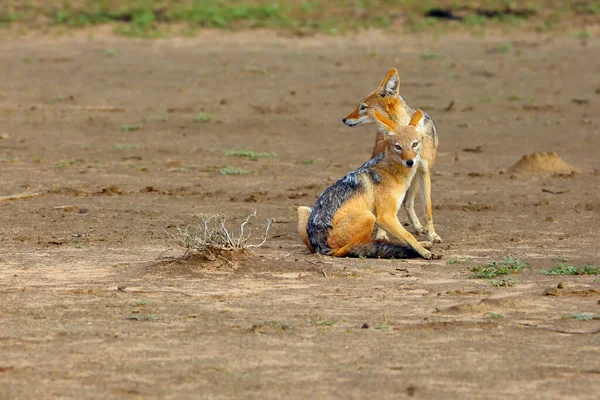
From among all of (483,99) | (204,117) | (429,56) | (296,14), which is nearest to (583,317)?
(204,117)

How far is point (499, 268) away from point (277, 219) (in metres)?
3.17

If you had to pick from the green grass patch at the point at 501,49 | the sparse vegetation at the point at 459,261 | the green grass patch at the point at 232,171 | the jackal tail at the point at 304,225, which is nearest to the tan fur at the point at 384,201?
the sparse vegetation at the point at 459,261

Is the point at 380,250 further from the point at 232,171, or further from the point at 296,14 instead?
the point at 296,14

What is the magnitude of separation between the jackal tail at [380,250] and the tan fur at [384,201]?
0.05m

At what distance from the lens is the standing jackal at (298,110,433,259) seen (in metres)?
9.07

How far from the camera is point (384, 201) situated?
933 centimetres

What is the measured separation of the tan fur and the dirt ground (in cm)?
24

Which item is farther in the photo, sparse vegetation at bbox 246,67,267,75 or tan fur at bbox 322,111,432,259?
sparse vegetation at bbox 246,67,267,75

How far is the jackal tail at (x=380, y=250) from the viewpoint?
29.7 ft

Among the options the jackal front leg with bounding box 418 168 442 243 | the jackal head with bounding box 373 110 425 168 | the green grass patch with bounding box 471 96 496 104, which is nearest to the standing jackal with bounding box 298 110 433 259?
the jackal head with bounding box 373 110 425 168

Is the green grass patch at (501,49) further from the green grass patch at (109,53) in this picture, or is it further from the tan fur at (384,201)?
the tan fur at (384,201)

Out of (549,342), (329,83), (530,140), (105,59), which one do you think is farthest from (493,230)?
(105,59)

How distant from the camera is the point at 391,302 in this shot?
7461 millimetres

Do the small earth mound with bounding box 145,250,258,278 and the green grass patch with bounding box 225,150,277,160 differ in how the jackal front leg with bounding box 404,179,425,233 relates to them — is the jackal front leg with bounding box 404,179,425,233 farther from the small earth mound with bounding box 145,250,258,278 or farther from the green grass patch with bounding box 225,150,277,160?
the green grass patch with bounding box 225,150,277,160
